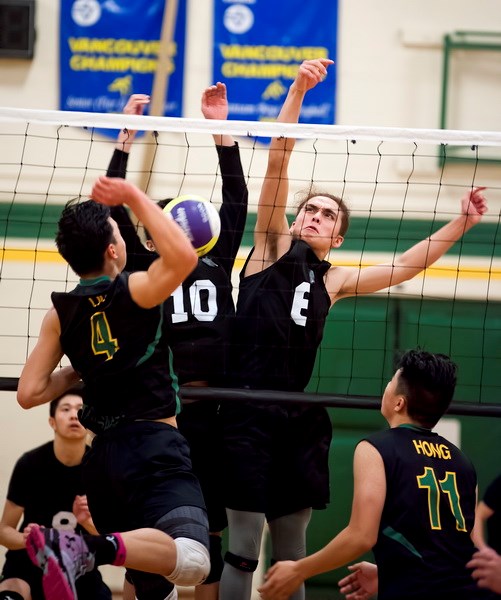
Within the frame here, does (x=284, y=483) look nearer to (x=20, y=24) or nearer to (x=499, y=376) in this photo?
(x=499, y=376)

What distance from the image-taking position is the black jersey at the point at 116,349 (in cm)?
339

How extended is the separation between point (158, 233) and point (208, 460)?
54.2 inches

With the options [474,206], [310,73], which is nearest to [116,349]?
[310,73]

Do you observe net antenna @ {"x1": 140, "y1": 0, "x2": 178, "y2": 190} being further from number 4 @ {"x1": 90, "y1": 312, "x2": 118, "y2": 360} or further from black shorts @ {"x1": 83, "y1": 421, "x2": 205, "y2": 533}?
black shorts @ {"x1": 83, "y1": 421, "x2": 205, "y2": 533}

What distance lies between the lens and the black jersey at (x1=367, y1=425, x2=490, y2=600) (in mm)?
3215

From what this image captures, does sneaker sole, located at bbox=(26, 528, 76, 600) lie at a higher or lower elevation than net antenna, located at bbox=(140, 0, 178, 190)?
lower

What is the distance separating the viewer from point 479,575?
3.10 metres

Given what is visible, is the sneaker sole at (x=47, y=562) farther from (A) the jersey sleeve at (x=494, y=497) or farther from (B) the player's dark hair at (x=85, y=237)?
(A) the jersey sleeve at (x=494, y=497)

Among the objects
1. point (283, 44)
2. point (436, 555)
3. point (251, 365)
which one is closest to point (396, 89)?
point (283, 44)

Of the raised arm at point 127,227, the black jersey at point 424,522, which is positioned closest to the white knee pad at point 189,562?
the black jersey at point 424,522

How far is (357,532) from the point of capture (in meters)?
3.28

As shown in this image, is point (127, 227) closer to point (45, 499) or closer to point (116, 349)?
point (116, 349)

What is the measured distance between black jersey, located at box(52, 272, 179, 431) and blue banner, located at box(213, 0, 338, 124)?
3688mm

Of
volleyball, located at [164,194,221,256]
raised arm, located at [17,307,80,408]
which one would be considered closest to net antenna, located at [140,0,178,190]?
volleyball, located at [164,194,221,256]
